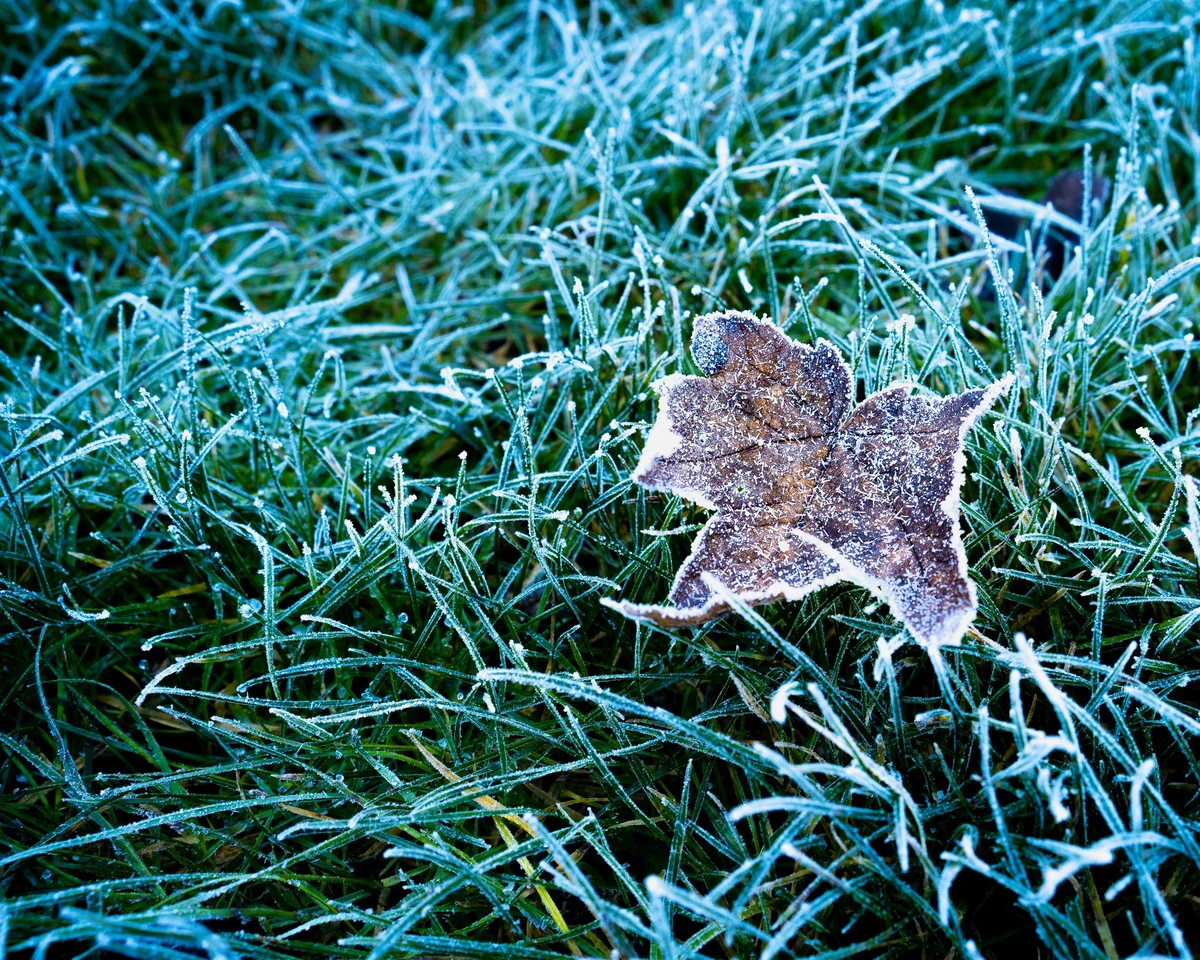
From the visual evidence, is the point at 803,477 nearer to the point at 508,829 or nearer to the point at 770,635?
the point at 770,635

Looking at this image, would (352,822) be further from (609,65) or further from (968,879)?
(609,65)

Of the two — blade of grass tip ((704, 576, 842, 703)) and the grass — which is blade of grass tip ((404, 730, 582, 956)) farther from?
blade of grass tip ((704, 576, 842, 703))

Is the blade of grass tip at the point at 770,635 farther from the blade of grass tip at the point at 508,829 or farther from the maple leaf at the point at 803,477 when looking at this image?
the blade of grass tip at the point at 508,829

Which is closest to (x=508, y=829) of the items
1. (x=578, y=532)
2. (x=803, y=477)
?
(x=578, y=532)

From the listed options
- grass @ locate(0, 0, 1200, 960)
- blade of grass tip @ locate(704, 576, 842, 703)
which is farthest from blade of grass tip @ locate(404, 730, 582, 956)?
blade of grass tip @ locate(704, 576, 842, 703)

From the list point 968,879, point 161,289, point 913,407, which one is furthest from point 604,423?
point 161,289

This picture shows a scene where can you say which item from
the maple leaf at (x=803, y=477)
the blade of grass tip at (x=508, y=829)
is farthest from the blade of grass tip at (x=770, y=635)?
the blade of grass tip at (x=508, y=829)
